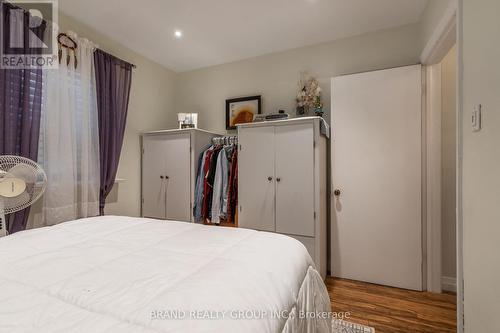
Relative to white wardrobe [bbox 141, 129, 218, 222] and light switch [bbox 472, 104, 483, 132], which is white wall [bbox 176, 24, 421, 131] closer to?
white wardrobe [bbox 141, 129, 218, 222]

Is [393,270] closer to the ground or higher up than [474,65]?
closer to the ground

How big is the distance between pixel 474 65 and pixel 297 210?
5.29 ft

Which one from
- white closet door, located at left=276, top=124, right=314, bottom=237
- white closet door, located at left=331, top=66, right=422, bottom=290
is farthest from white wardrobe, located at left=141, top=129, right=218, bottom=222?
white closet door, located at left=331, top=66, right=422, bottom=290

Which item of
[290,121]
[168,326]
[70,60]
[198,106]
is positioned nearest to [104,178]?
[70,60]

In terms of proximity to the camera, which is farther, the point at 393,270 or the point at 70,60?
the point at 393,270

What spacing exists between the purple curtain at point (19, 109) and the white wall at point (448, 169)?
3.52 meters

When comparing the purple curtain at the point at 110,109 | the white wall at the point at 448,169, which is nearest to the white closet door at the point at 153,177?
the purple curtain at the point at 110,109

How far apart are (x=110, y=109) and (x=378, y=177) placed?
2.84 metres

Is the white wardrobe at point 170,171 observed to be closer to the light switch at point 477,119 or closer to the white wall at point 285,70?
the white wall at point 285,70

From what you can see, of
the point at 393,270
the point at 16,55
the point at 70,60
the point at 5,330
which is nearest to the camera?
the point at 5,330

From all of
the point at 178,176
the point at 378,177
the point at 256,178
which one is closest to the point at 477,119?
the point at 378,177

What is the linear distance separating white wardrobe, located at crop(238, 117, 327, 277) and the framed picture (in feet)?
1.75

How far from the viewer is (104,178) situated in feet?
7.97

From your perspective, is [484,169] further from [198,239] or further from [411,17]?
[411,17]
